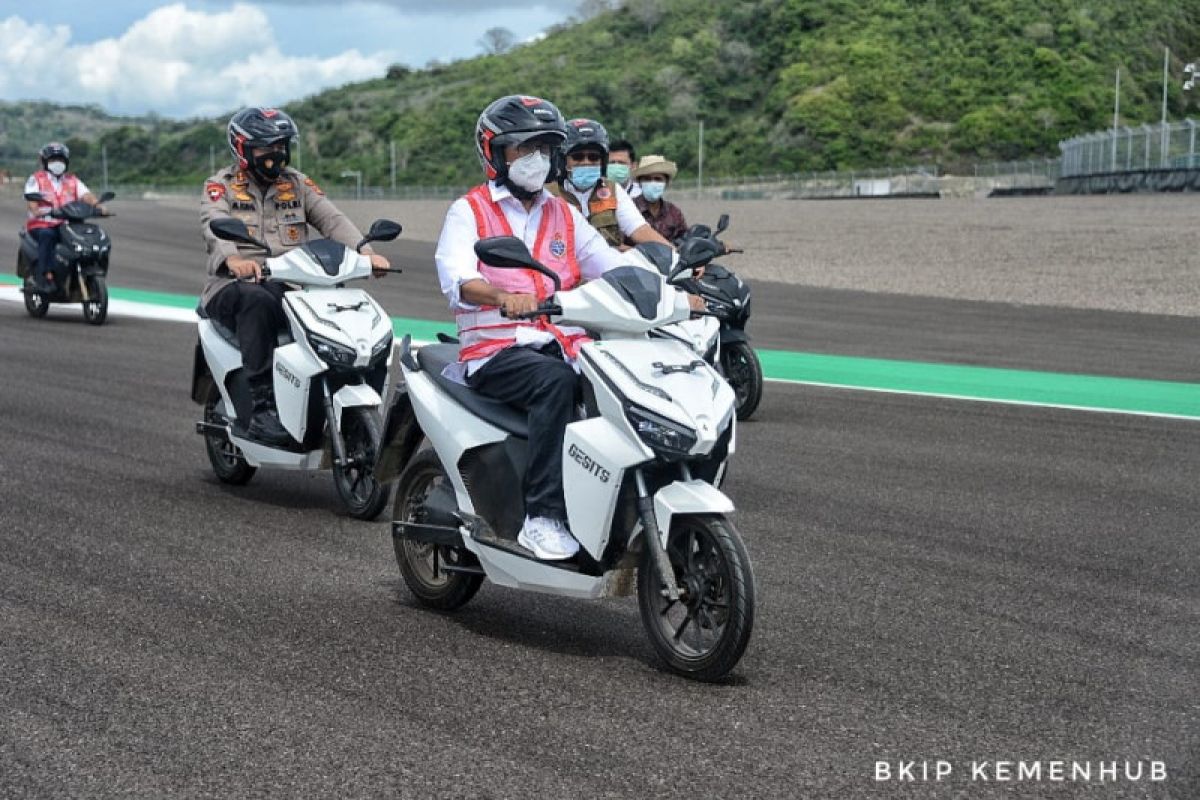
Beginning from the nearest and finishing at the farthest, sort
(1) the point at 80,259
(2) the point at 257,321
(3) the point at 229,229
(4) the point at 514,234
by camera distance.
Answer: (4) the point at 514,234
(3) the point at 229,229
(2) the point at 257,321
(1) the point at 80,259

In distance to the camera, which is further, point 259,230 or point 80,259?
point 80,259

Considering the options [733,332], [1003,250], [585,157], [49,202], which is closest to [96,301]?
[49,202]

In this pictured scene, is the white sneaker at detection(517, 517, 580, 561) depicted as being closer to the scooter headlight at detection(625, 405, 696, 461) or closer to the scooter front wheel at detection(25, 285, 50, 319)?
the scooter headlight at detection(625, 405, 696, 461)

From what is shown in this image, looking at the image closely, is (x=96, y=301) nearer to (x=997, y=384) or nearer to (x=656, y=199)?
(x=656, y=199)

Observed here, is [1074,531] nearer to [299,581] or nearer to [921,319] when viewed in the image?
[299,581]

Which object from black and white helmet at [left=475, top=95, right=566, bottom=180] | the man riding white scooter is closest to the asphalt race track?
the man riding white scooter

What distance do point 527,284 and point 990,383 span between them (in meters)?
9.06

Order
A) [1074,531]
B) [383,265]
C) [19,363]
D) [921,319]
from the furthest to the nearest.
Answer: [921,319], [19,363], [383,265], [1074,531]

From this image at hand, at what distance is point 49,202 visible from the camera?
19.2 meters

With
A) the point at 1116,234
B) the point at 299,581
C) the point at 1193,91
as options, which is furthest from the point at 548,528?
the point at 1193,91

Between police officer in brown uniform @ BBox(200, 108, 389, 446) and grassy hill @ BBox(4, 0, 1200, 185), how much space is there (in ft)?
261

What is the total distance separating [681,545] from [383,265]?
380cm

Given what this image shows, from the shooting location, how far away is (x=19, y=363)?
15211 millimetres

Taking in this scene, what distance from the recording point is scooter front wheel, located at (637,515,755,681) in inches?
210
